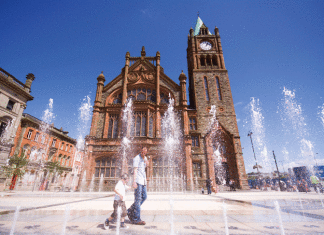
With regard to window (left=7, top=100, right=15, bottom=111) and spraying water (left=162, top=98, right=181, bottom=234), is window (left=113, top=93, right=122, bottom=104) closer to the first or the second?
spraying water (left=162, top=98, right=181, bottom=234)

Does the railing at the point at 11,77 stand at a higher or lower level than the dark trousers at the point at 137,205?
higher

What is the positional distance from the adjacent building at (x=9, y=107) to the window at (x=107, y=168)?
1049 cm

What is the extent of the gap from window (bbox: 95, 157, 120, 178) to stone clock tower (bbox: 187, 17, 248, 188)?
385 inches

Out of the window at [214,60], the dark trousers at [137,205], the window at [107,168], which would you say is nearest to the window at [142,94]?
the window at [107,168]

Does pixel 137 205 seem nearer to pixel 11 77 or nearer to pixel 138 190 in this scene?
pixel 138 190

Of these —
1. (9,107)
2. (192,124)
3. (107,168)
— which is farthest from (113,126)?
(9,107)

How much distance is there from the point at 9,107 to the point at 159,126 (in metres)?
19.8

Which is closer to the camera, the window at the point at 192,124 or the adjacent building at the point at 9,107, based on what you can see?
the adjacent building at the point at 9,107

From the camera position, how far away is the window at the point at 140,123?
2047 cm

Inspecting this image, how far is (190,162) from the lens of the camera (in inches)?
739

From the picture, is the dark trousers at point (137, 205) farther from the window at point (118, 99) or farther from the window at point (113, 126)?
the window at point (118, 99)

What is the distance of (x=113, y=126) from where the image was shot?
20906 millimetres

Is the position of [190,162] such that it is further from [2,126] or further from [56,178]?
[56,178]

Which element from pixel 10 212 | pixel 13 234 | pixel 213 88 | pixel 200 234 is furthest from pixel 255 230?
pixel 213 88
